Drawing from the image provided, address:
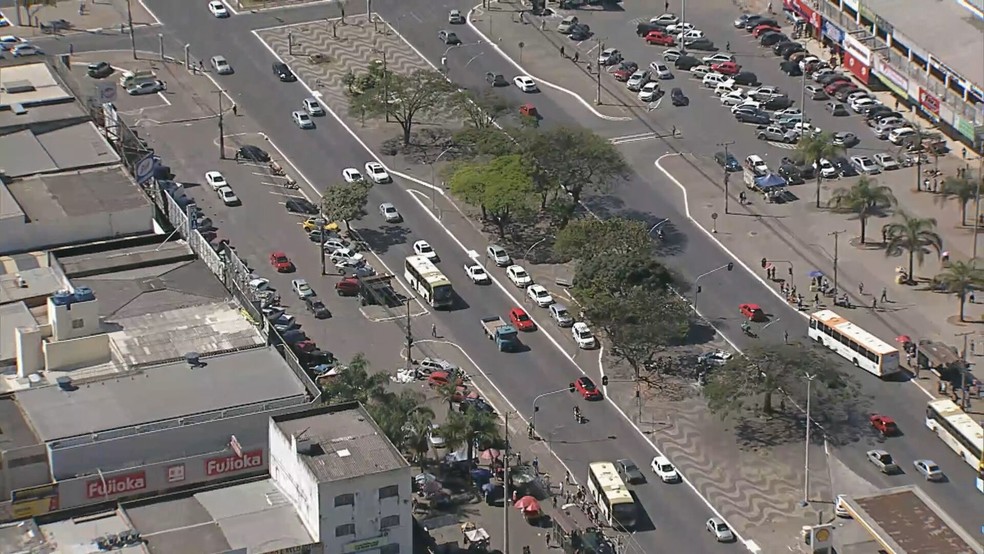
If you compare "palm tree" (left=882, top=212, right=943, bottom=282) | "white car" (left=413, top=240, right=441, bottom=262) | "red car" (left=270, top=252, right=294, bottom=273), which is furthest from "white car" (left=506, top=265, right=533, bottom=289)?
"palm tree" (left=882, top=212, right=943, bottom=282)

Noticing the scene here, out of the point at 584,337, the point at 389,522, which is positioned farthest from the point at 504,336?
the point at 389,522

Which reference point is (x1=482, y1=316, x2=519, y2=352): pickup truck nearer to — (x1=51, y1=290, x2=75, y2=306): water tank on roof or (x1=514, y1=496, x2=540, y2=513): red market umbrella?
(x1=514, y1=496, x2=540, y2=513): red market umbrella

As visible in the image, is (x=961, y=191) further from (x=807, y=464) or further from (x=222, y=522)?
(x=222, y=522)

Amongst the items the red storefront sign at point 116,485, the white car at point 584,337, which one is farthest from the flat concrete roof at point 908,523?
the red storefront sign at point 116,485

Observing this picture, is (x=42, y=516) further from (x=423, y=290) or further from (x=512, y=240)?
(x=512, y=240)

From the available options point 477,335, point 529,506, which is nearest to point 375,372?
point 477,335

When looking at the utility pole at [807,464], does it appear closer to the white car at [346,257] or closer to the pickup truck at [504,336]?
the pickup truck at [504,336]
